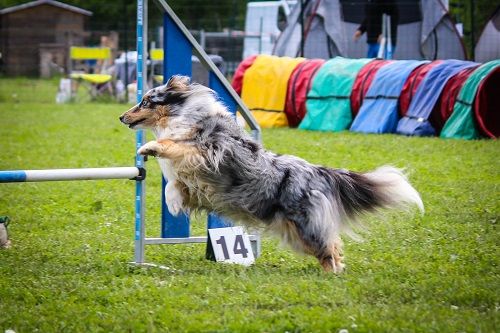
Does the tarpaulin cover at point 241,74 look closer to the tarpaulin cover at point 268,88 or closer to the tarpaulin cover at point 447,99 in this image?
the tarpaulin cover at point 268,88

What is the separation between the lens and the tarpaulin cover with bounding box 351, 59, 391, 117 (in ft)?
45.0

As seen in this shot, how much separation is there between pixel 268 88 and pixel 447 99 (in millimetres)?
3763

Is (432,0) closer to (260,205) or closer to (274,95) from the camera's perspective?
(274,95)

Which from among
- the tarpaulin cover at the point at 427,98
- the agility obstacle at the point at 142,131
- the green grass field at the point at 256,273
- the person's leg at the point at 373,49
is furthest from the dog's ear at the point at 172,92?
the person's leg at the point at 373,49

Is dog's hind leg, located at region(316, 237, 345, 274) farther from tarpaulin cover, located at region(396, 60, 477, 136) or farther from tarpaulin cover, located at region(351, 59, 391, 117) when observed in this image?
tarpaulin cover, located at region(351, 59, 391, 117)

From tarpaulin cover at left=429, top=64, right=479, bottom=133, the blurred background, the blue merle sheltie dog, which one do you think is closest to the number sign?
the blue merle sheltie dog

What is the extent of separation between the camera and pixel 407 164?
10305mm

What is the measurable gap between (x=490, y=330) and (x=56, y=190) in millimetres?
6351

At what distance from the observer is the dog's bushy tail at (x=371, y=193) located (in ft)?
18.9

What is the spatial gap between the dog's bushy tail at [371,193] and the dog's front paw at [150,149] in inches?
48.4

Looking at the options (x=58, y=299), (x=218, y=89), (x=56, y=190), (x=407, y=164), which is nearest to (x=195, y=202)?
(x=218, y=89)

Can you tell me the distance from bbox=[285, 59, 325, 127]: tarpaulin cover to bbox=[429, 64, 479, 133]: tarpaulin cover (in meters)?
2.49

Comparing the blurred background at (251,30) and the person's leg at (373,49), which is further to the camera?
the blurred background at (251,30)

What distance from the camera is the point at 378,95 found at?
13328 millimetres
